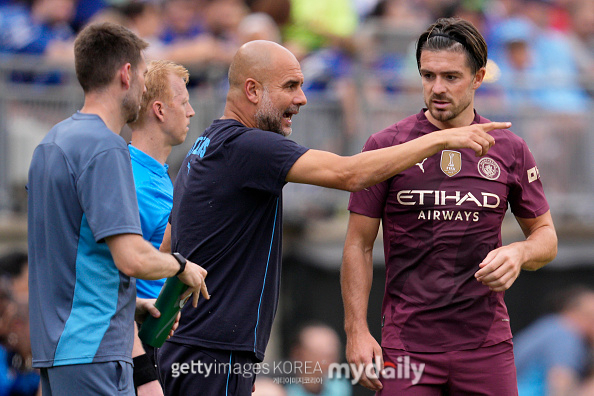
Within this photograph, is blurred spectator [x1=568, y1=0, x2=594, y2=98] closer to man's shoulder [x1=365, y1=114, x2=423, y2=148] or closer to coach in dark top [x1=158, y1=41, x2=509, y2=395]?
man's shoulder [x1=365, y1=114, x2=423, y2=148]

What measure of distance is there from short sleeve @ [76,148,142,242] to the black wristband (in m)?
0.99

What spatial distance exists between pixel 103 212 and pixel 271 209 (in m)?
1.05

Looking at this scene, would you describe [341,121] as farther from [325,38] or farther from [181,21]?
[181,21]

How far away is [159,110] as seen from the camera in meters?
5.05

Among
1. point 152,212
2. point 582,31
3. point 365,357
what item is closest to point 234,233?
point 152,212

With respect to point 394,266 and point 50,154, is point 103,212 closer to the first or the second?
point 50,154

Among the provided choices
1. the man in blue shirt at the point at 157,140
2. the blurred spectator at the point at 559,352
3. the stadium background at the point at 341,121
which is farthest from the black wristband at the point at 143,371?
the blurred spectator at the point at 559,352

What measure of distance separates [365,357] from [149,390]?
1163 mm

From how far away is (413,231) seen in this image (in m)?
4.75

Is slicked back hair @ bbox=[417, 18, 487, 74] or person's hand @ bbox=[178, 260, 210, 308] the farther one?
slicked back hair @ bbox=[417, 18, 487, 74]

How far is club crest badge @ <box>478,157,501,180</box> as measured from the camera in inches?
188

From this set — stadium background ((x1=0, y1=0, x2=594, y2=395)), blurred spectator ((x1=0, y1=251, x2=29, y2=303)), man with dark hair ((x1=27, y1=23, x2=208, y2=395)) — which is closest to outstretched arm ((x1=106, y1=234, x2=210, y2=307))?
man with dark hair ((x1=27, y1=23, x2=208, y2=395))

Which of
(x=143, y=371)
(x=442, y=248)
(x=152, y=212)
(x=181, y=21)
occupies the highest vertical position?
(x=181, y=21)

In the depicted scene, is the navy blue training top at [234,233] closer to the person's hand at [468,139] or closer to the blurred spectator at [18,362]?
the person's hand at [468,139]
